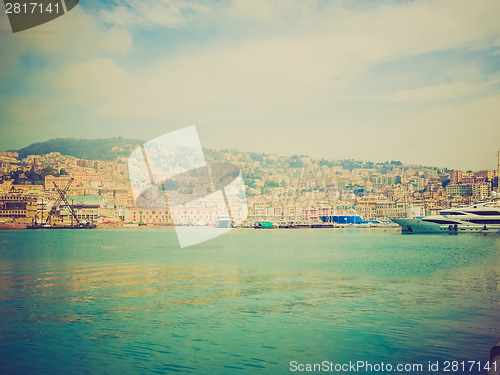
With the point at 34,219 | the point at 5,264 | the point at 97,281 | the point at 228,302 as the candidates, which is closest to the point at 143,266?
the point at 97,281

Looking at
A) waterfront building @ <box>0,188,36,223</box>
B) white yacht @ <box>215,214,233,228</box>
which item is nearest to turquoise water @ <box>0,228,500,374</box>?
white yacht @ <box>215,214,233,228</box>

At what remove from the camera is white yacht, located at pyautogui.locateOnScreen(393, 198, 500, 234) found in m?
54.3

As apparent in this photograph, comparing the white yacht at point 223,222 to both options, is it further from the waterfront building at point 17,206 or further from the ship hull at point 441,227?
the ship hull at point 441,227

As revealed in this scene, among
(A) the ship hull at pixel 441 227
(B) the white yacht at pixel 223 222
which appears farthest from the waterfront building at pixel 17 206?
(A) the ship hull at pixel 441 227

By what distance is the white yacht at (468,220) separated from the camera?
54344 mm

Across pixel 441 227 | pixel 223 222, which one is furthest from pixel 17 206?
pixel 441 227

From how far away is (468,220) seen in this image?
182 ft

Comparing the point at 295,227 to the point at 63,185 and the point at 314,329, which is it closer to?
the point at 63,185

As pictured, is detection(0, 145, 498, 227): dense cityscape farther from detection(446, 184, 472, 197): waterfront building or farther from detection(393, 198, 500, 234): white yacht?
detection(393, 198, 500, 234): white yacht

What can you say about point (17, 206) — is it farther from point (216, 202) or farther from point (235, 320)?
point (235, 320)

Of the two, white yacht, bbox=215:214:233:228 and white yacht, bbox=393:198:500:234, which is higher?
white yacht, bbox=393:198:500:234

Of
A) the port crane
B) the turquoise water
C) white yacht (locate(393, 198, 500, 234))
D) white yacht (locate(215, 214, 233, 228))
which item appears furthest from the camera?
the port crane

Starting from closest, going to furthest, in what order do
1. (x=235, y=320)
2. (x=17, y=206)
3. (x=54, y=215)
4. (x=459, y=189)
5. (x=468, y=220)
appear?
(x=235, y=320) < (x=468, y=220) < (x=17, y=206) < (x=54, y=215) < (x=459, y=189)

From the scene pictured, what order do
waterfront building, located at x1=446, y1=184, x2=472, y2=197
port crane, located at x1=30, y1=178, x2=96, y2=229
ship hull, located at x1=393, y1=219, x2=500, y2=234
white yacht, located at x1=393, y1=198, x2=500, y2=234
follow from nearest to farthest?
white yacht, located at x1=393, y1=198, x2=500, y2=234, ship hull, located at x1=393, y1=219, x2=500, y2=234, port crane, located at x1=30, y1=178, x2=96, y2=229, waterfront building, located at x1=446, y1=184, x2=472, y2=197
